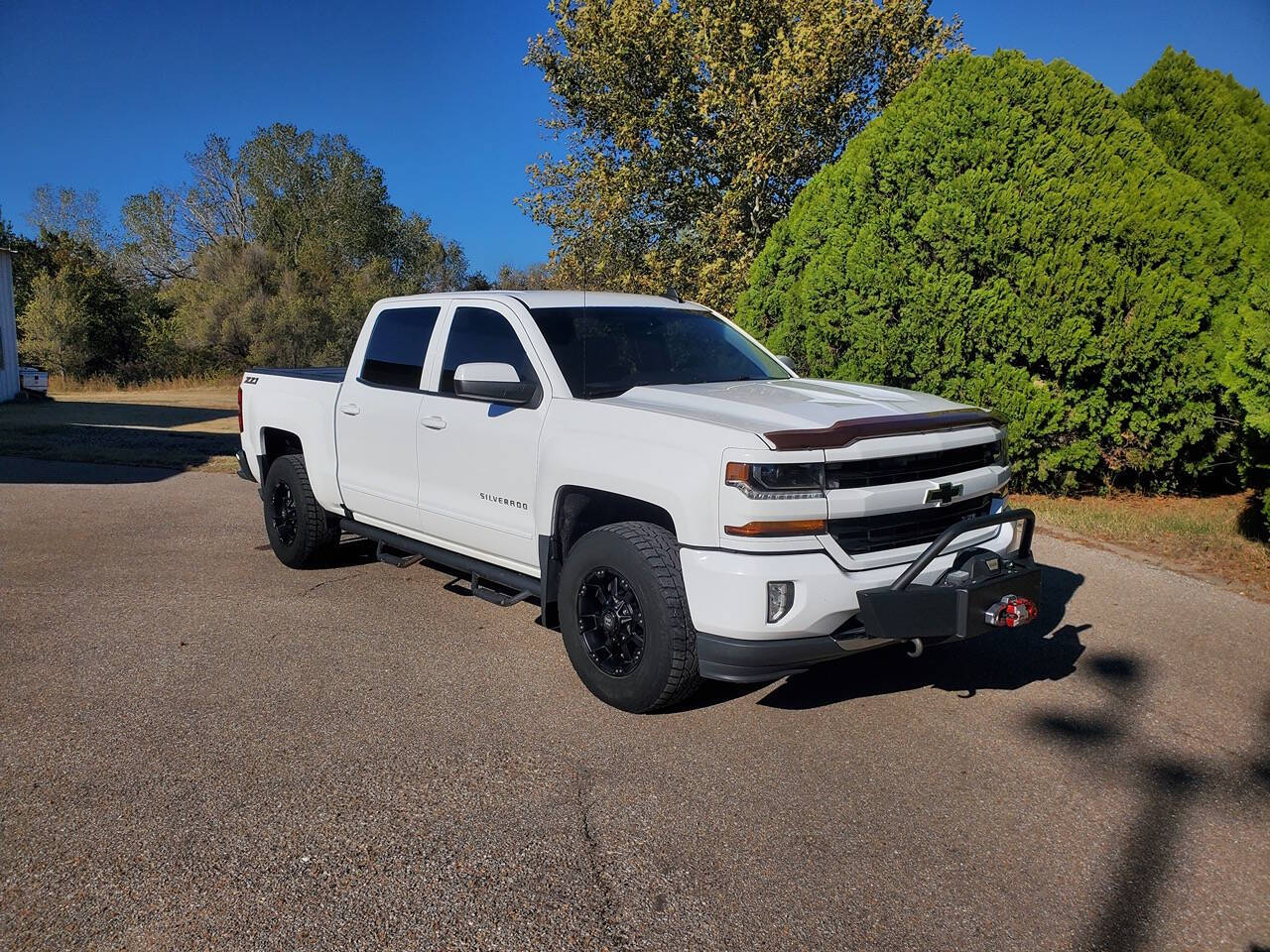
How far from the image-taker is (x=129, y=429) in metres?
17.3

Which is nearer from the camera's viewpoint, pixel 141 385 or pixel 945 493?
pixel 945 493

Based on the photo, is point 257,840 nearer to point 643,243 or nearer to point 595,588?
point 595,588

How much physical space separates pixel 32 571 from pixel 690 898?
240 inches

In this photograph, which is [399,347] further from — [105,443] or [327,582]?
[105,443]

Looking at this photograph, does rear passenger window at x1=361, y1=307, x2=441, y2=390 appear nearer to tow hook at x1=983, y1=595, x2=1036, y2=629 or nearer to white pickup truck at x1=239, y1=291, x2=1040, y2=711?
white pickup truck at x1=239, y1=291, x2=1040, y2=711

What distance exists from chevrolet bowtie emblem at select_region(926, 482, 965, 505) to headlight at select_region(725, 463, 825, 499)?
2.08ft

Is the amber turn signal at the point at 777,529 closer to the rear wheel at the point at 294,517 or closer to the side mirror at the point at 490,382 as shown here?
the side mirror at the point at 490,382

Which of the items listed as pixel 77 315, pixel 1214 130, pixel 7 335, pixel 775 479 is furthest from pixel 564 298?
pixel 77 315

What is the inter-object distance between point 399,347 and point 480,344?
887 mm

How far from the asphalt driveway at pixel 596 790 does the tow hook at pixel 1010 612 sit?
1.84 feet

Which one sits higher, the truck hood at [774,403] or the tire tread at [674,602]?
the truck hood at [774,403]

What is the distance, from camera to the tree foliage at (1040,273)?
8.28m

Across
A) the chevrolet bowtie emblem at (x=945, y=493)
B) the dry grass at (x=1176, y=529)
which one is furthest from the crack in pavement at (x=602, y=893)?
the dry grass at (x=1176, y=529)

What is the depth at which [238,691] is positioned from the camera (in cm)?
460
